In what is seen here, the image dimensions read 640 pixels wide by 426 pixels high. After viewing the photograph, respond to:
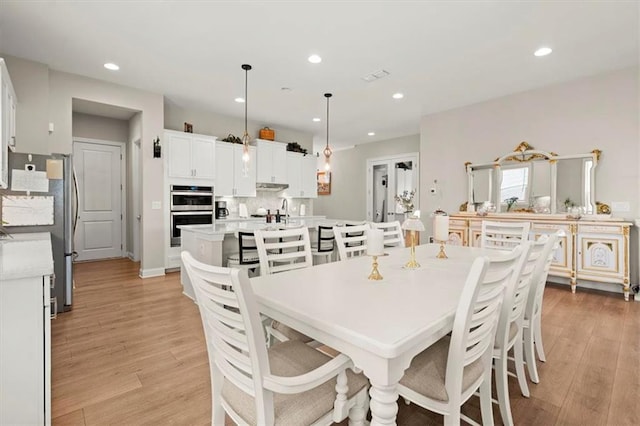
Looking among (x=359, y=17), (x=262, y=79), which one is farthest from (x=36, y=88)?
(x=359, y=17)

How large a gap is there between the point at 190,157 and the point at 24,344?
4248 mm

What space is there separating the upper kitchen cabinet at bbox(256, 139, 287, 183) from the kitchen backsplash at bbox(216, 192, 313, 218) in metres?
0.53

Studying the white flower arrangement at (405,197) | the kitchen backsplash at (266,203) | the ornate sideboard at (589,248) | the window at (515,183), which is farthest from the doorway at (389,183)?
the ornate sideboard at (589,248)

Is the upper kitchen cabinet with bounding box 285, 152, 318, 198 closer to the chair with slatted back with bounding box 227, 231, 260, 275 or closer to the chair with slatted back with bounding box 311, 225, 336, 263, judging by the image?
the chair with slatted back with bounding box 311, 225, 336, 263

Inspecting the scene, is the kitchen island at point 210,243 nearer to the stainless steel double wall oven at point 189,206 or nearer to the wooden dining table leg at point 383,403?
the stainless steel double wall oven at point 189,206

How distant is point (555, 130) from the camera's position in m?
4.44

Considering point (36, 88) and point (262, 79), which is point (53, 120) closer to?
point (36, 88)

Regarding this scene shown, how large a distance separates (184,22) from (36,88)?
2.40 metres

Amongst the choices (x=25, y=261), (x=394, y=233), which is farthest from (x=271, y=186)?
(x=25, y=261)

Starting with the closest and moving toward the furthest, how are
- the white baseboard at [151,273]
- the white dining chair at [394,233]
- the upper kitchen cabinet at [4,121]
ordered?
the upper kitchen cabinet at [4,121], the white dining chair at [394,233], the white baseboard at [151,273]

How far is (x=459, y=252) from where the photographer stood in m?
2.56

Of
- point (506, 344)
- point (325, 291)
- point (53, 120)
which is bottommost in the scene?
point (506, 344)

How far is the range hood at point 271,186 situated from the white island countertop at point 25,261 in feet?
13.9

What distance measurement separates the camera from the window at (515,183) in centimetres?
475
